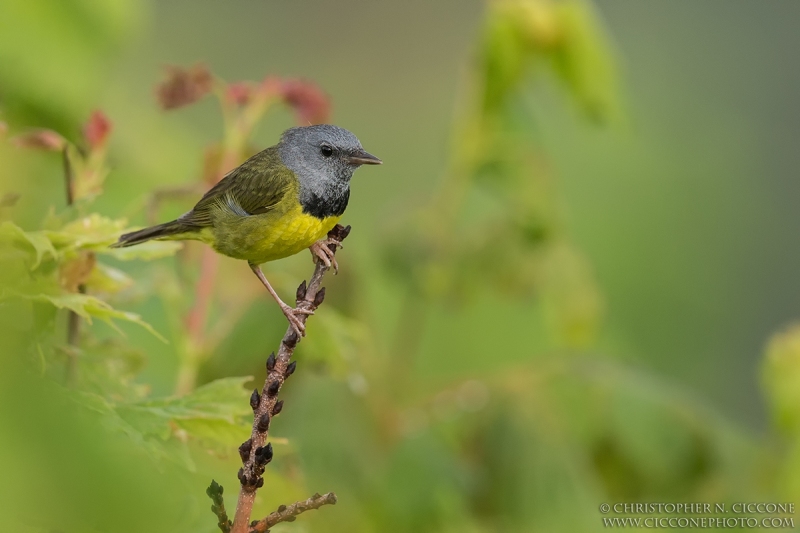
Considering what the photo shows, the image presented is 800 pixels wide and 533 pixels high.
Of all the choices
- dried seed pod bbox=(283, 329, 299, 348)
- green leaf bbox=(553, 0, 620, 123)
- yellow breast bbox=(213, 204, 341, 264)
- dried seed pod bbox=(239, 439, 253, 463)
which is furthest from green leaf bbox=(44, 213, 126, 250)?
green leaf bbox=(553, 0, 620, 123)

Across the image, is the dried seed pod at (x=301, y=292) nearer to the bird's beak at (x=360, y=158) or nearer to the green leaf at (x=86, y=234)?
the green leaf at (x=86, y=234)

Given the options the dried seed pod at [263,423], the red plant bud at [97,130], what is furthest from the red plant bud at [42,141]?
the dried seed pod at [263,423]

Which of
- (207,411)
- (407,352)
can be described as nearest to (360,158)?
(207,411)

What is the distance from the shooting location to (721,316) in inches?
348

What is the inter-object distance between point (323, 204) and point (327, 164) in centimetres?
12

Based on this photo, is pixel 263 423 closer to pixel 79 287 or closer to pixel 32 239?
pixel 32 239

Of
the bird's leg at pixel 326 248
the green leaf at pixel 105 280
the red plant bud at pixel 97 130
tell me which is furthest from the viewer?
the bird's leg at pixel 326 248

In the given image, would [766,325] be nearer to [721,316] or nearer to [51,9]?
[721,316]

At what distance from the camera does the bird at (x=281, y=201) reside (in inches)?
94.1

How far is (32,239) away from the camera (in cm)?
145

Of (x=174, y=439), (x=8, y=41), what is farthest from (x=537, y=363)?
(x=8, y=41)

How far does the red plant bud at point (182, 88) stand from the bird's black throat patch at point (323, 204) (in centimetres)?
37

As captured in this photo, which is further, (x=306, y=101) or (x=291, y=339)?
(x=306, y=101)

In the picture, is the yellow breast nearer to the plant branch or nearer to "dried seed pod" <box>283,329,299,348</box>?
the plant branch
